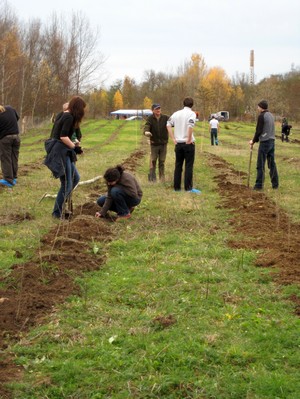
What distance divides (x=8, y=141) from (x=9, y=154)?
11.5 inches

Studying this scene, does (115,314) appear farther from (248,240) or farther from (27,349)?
(248,240)

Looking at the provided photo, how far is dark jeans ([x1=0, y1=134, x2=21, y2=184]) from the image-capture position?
11719 mm

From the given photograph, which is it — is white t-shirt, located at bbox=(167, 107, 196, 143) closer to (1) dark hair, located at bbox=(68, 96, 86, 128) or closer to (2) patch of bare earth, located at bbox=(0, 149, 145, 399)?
(1) dark hair, located at bbox=(68, 96, 86, 128)

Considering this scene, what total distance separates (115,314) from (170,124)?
748 centimetres

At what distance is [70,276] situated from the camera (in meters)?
5.47

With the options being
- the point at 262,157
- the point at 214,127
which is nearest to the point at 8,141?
the point at 262,157

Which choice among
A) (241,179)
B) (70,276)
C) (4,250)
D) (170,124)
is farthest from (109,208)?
(241,179)

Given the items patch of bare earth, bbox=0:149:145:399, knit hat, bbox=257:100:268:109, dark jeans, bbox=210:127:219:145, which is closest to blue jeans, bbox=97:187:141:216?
patch of bare earth, bbox=0:149:145:399

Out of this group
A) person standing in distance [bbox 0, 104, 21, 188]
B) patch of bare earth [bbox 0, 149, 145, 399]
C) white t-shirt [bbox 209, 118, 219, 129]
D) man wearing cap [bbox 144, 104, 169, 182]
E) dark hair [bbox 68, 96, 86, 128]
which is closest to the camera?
patch of bare earth [bbox 0, 149, 145, 399]

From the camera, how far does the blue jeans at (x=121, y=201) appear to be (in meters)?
8.12

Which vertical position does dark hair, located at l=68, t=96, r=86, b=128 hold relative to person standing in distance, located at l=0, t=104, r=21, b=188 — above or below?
above

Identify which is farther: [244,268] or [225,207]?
[225,207]

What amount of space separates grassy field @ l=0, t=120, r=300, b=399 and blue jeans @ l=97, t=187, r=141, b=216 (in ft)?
2.68

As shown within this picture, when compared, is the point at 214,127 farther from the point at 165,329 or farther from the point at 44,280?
the point at 165,329
